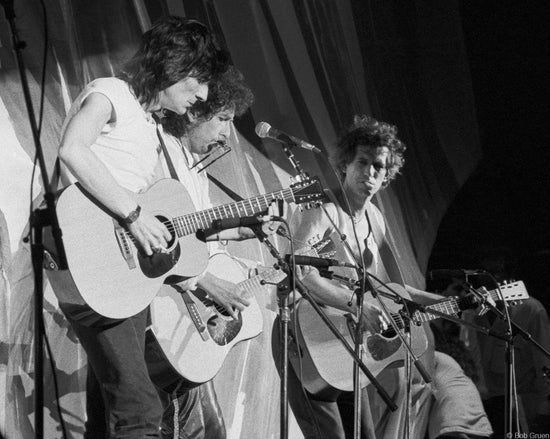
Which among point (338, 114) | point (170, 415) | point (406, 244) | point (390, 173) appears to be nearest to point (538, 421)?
point (406, 244)

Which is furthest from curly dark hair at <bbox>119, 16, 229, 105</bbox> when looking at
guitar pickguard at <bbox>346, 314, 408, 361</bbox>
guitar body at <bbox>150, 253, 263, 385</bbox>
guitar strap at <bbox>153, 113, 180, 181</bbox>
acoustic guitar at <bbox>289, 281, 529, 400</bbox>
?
guitar pickguard at <bbox>346, 314, 408, 361</bbox>

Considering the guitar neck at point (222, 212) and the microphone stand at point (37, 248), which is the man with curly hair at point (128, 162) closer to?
the guitar neck at point (222, 212)

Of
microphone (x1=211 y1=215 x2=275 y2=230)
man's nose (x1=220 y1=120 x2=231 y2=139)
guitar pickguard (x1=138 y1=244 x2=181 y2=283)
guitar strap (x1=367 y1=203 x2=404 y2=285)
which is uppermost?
man's nose (x1=220 y1=120 x2=231 y2=139)

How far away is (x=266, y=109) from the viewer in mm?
4691

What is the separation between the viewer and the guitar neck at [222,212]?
3.16 metres

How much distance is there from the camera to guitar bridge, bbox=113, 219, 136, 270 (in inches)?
114

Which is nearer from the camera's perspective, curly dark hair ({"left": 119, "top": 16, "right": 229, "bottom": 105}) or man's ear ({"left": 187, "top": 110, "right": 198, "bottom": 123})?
curly dark hair ({"left": 119, "top": 16, "right": 229, "bottom": 105})

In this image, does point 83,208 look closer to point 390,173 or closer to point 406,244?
point 390,173

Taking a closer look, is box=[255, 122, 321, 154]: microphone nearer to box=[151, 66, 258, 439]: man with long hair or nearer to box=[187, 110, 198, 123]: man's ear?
box=[151, 66, 258, 439]: man with long hair

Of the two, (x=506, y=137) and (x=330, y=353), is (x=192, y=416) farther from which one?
(x=506, y=137)

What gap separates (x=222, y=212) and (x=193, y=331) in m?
0.58

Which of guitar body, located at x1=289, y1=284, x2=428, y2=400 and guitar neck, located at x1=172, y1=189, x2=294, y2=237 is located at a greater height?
guitar neck, located at x1=172, y1=189, x2=294, y2=237

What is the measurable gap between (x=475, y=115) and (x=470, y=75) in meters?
0.32

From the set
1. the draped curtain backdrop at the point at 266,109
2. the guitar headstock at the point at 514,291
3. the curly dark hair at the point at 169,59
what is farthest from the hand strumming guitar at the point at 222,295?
the guitar headstock at the point at 514,291
